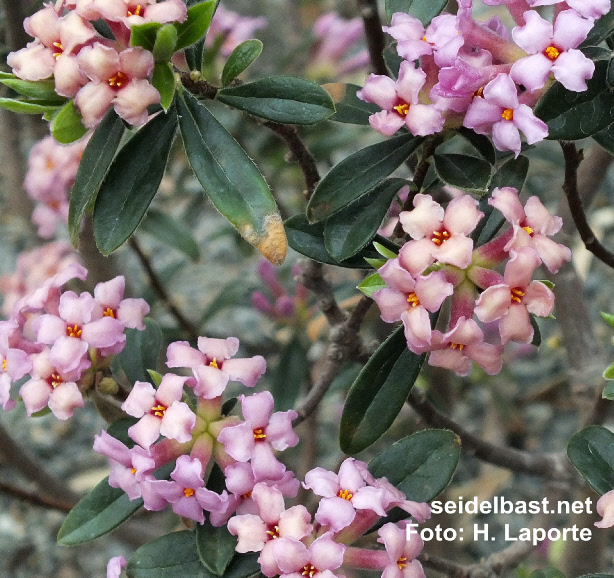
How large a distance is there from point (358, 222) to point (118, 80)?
0.28 meters

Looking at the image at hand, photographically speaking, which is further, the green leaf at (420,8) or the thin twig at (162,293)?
the thin twig at (162,293)

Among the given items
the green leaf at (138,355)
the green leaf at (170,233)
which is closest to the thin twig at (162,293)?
the green leaf at (170,233)

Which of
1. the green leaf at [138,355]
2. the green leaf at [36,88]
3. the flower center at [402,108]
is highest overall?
the flower center at [402,108]

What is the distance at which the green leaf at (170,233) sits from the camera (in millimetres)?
1601

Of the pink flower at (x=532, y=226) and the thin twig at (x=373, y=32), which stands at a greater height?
the pink flower at (x=532, y=226)

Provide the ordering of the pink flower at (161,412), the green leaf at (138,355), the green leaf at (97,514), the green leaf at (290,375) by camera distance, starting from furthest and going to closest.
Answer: the green leaf at (290,375) < the green leaf at (138,355) < the green leaf at (97,514) < the pink flower at (161,412)

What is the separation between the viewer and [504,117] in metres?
0.72

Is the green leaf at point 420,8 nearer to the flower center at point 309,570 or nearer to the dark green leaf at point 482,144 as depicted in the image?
the dark green leaf at point 482,144

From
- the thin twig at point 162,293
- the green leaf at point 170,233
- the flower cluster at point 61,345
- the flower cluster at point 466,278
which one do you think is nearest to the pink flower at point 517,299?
the flower cluster at point 466,278

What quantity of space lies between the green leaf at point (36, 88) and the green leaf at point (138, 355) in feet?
1.39

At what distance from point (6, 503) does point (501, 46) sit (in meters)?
2.07

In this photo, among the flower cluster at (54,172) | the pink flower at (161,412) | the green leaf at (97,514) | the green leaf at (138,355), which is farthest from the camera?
the flower cluster at (54,172)

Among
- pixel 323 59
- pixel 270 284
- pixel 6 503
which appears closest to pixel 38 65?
pixel 270 284

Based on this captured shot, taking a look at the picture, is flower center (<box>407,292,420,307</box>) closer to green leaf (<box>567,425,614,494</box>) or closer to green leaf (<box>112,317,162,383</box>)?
green leaf (<box>567,425,614,494</box>)
